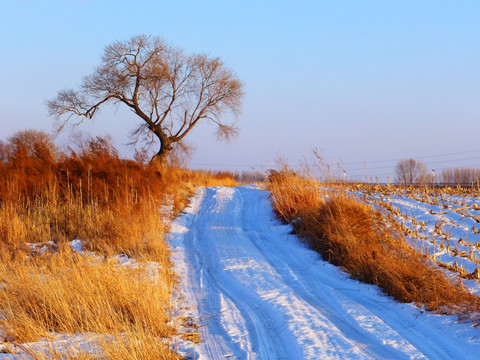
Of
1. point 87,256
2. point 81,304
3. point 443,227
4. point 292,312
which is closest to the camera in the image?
point 81,304

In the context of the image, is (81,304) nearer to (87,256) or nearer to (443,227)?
(87,256)

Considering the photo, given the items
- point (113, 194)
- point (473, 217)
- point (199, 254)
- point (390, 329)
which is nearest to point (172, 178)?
point (113, 194)

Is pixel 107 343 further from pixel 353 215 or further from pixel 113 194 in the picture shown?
pixel 113 194

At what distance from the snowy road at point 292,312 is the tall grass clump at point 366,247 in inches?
9.1

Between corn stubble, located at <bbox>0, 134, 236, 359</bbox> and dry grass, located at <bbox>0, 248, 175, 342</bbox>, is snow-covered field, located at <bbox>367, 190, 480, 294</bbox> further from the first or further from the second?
corn stubble, located at <bbox>0, 134, 236, 359</bbox>

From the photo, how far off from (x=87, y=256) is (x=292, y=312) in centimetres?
360

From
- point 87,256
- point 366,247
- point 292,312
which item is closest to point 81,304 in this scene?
point 87,256

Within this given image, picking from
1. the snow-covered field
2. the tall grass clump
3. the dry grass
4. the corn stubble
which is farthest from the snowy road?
the snow-covered field

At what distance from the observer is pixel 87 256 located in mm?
7398

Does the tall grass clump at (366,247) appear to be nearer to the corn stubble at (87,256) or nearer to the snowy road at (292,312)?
the snowy road at (292,312)

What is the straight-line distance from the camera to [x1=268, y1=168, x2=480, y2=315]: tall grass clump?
5.92 metres

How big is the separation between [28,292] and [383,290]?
16.0ft

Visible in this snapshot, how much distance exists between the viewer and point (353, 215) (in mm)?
Answer: 9273

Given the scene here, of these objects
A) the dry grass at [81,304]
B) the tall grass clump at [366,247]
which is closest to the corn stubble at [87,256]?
the dry grass at [81,304]
